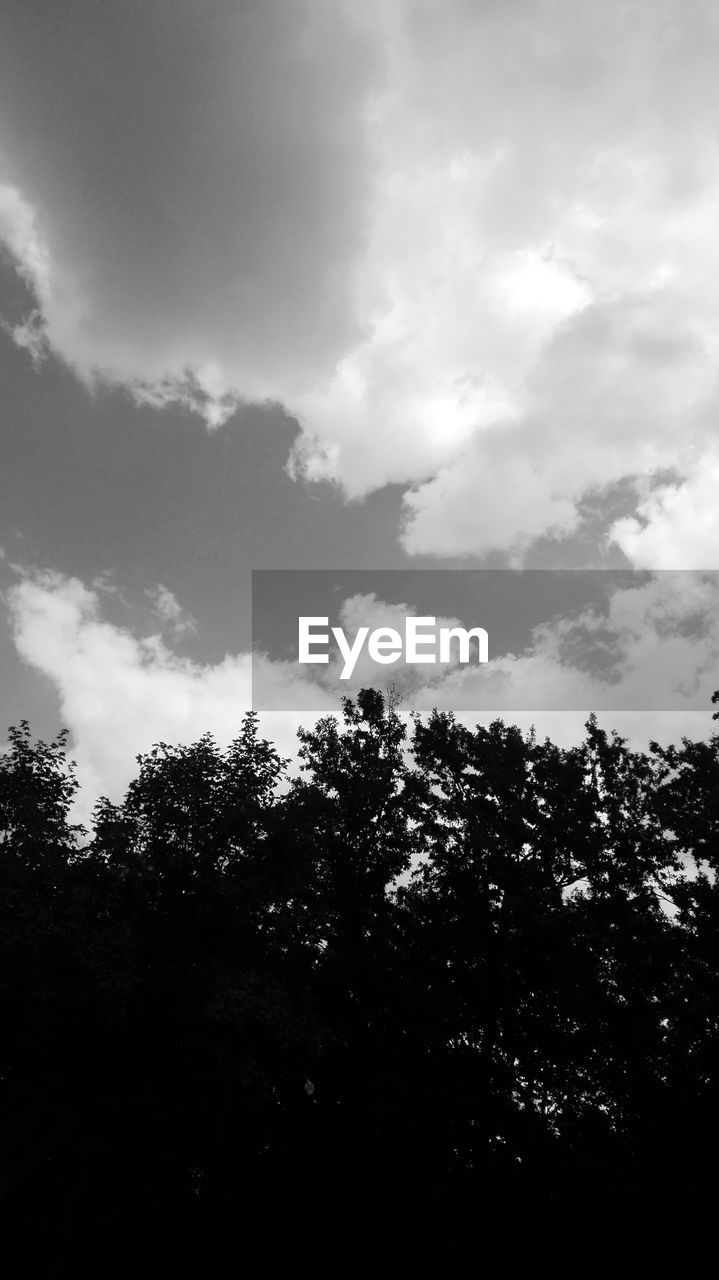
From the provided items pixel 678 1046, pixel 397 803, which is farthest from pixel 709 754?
pixel 397 803

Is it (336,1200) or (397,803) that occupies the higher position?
(397,803)

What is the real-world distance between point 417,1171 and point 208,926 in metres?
14.4

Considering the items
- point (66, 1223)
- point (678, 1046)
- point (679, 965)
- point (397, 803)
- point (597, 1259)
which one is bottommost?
point (597, 1259)

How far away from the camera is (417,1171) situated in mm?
23391

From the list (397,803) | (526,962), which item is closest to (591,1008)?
(526,962)

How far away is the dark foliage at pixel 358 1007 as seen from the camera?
16406 millimetres

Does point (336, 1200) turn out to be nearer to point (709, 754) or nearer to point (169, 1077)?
point (169, 1077)

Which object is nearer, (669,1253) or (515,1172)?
(669,1253)

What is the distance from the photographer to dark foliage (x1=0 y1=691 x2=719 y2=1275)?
53.8 feet

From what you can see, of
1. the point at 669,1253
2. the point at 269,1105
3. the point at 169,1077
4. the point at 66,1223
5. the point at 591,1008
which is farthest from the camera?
the point at 591,1008

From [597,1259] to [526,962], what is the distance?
28.8ft

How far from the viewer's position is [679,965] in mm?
25797

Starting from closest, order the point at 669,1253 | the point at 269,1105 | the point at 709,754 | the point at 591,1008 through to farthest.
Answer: the point at 669,1253
the point at 269,1105
the point at 591,1008
the point at 709,754

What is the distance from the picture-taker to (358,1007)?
83.5ft
